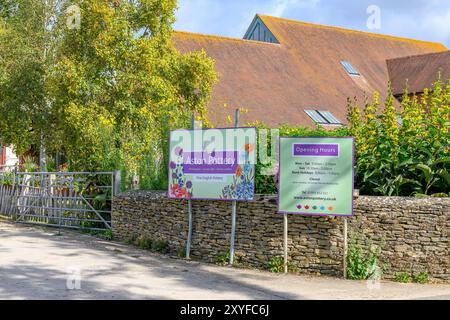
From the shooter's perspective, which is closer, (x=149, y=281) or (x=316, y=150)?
(x=149, y=281)

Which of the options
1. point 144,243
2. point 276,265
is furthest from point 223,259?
point 144,243

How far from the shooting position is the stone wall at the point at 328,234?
1016 cm

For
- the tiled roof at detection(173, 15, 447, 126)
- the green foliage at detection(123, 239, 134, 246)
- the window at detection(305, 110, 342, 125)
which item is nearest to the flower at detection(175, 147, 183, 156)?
the green foliage at detection(123, 239, 134, 246)

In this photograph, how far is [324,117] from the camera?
107 ft

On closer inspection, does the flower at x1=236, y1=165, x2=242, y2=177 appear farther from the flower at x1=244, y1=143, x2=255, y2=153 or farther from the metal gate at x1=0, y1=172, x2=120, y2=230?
the metal gate at x1=0, y1=172, x2=120, y2=230

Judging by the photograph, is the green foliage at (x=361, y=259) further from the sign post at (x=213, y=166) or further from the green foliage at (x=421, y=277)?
the sign post at (x=213, y=166)

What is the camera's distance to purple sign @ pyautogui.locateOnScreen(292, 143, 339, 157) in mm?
10562

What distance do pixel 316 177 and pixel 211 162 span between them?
2.20 metres

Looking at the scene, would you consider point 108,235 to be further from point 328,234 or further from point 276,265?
point 328,234

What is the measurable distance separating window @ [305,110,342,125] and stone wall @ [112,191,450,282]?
2049 centimetres

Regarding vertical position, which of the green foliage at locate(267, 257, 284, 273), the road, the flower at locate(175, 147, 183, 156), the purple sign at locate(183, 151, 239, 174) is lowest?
the road

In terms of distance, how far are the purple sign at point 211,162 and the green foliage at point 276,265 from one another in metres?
1.77
